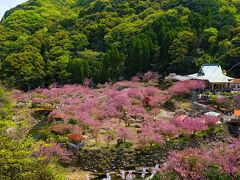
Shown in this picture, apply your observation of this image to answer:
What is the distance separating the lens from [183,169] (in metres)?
17.5

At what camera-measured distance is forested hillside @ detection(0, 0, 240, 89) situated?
49.0m

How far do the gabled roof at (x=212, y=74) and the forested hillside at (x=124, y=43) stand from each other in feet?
13.3

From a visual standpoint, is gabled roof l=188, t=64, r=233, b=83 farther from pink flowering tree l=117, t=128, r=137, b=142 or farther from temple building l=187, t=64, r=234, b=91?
pink flowering tree l=117, t=128, r=137, b=142

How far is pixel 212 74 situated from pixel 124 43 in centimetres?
2117

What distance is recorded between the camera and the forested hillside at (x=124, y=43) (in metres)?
49.0

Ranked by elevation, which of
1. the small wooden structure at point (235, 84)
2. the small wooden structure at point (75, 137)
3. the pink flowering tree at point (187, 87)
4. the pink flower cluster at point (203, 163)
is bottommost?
the small wooden structure at point (235, 84)

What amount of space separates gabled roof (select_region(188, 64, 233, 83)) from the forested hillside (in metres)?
4.05

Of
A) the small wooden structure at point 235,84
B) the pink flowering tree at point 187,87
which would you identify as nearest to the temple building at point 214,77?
the small wooden structure at point 235,84

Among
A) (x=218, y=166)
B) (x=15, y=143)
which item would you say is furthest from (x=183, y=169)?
(x=15, y=143)

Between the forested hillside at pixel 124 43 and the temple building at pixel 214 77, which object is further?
the forested hillside at pixel 124 43

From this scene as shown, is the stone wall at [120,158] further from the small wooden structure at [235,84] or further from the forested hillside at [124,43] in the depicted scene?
the forested hillside at [124,43]

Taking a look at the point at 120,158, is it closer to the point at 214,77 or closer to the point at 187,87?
the point at 187,87

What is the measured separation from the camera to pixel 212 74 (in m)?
41.1

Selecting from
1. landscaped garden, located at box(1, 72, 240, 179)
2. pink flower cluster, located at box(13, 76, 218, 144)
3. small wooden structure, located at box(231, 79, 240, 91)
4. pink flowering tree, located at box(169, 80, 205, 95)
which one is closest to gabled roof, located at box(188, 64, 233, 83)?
small wooden structure, located at box(231, 79, 240, 91)
